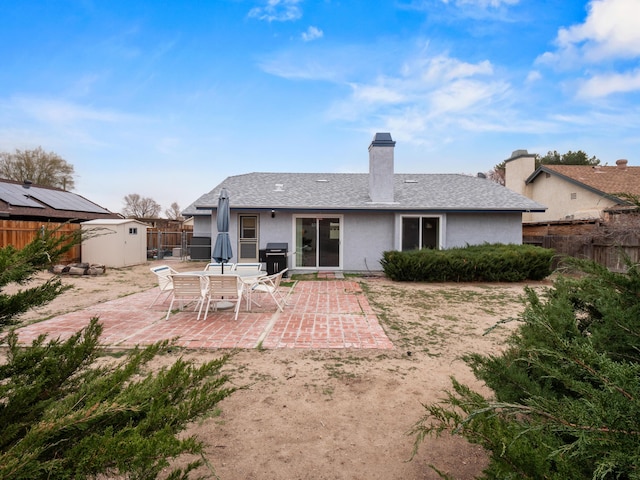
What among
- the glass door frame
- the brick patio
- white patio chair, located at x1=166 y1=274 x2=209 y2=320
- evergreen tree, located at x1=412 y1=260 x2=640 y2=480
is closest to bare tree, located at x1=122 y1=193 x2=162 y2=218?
the glass door frame

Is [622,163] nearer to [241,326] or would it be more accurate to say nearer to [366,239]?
[366,239]

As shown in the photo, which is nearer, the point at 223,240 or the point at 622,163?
the point at 223,240

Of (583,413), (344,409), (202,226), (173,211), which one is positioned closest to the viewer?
(583,413)

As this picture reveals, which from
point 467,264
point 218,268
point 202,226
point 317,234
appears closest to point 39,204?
point 202,226

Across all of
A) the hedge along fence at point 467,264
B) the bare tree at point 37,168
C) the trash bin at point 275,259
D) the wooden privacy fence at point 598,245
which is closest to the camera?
the hedge along fence at point 467,264

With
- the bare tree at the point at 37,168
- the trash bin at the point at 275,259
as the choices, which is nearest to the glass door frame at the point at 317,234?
the trash bin at the point at 275,259

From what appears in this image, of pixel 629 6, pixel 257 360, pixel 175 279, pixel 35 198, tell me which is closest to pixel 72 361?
pixel 257 360

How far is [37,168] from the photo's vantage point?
97.8 feet

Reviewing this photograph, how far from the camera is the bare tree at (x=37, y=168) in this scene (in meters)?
28.7

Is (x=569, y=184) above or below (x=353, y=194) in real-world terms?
above

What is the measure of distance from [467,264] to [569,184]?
14669mm

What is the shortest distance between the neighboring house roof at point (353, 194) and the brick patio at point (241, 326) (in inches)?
232

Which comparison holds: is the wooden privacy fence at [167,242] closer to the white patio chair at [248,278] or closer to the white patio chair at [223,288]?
the white patio chair at [248,278]

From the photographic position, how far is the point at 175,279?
21.2 feet
